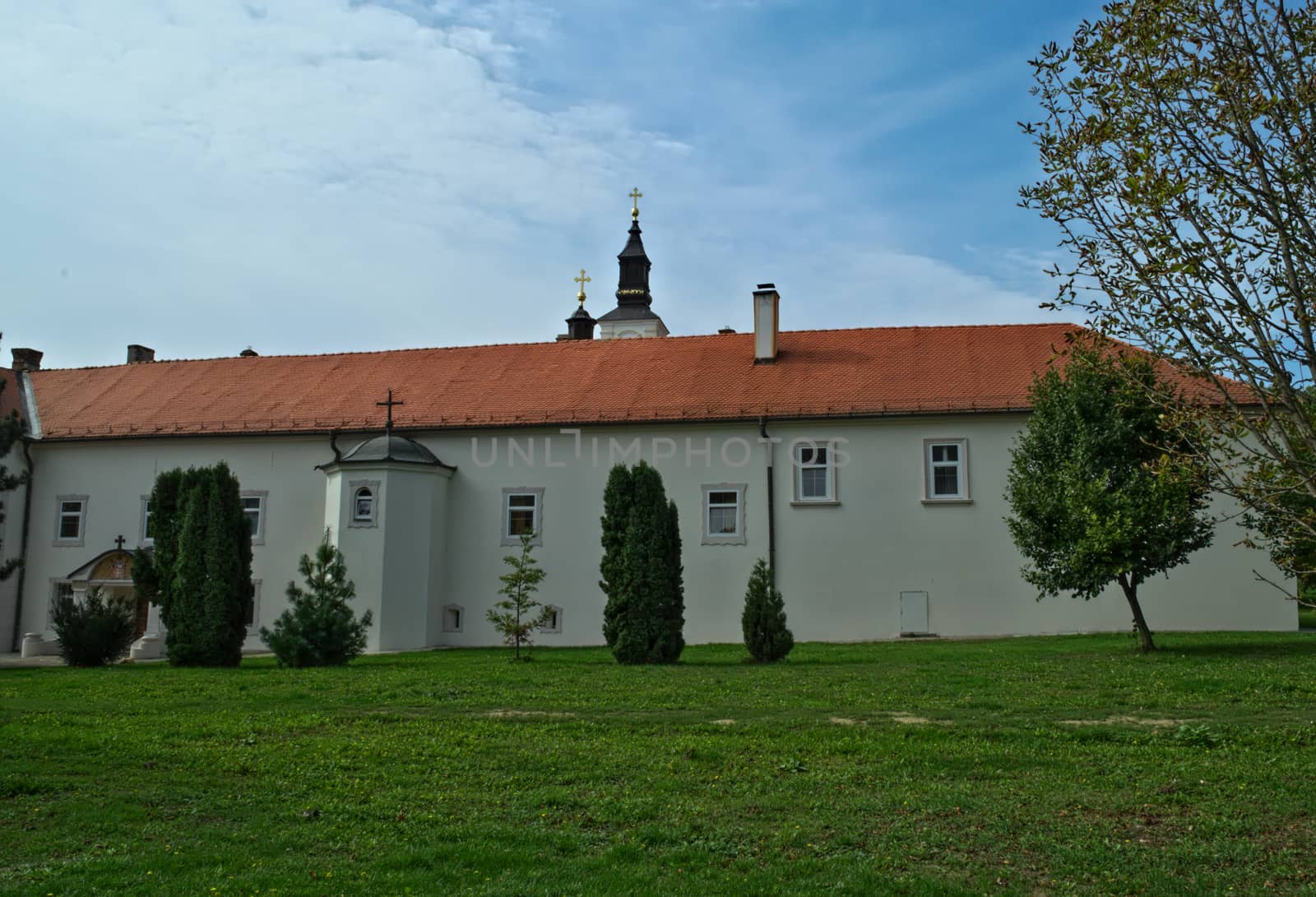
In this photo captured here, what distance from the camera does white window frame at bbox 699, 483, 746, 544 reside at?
2442 cm

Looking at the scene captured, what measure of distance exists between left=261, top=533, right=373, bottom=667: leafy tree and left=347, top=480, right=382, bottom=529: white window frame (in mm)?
7113

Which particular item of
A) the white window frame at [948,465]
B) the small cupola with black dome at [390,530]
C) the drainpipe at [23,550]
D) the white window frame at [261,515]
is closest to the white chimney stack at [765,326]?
the white window frame at [948,465]

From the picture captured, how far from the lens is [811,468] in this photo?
24.4m

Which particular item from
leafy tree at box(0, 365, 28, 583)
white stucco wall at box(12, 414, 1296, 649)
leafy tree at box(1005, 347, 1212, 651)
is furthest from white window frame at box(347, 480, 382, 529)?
leafy tree at box(1005, 347, 1212, 651)

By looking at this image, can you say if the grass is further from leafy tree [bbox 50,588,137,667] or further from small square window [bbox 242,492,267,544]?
small square window [bbox 242,492,267,544]

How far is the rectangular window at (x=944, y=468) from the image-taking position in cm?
2384

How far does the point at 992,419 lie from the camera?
2391 centimetres

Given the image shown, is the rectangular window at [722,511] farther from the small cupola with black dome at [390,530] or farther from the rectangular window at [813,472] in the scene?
the small cupola with black dome at [390,530]

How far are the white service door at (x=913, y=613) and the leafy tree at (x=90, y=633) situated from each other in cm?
1500

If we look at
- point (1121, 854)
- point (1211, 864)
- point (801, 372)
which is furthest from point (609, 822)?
point (801, 372)

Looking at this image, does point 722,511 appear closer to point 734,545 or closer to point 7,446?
point 734,545

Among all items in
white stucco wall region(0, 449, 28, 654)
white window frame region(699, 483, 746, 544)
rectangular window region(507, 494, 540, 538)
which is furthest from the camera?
white stucco wall region(0, 449, 28, 654)

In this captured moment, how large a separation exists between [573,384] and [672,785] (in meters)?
19.4

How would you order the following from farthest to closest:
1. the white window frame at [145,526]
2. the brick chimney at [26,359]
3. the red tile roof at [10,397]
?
1. the brick chimney at [26,359]
2. the red tile roof at [10,397]
3. the white window frame at [145,526]
